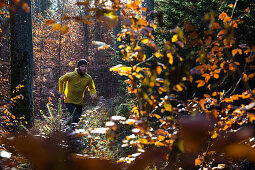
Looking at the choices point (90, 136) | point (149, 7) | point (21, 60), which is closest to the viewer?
point (90, 136)

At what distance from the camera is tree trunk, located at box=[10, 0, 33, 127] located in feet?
20.1

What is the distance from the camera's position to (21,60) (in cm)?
620

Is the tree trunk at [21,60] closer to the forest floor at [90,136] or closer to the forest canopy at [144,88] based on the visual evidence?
the forest canopy at [144,88]

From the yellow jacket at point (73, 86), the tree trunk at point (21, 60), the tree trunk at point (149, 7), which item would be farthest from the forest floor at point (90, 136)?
the tree trunk at point (149, 7)

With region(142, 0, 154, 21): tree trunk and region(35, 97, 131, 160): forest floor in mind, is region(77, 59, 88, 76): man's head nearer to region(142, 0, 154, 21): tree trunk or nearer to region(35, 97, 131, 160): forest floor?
region(35, 97, 131, 160): forest floor

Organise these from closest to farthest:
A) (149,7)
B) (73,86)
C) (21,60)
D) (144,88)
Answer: (144,88), (21,60), (73,86), (149,7)

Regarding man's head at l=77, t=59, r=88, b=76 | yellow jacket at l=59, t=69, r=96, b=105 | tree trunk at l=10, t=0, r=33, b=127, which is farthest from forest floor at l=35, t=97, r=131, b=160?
man's head at l=77, t=59, r=88, b=76

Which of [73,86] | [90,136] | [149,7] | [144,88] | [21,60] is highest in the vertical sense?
[149,7]

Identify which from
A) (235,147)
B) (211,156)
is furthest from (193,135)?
(211,156)

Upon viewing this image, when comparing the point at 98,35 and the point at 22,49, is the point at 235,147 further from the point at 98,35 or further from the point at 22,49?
the point at 98,35

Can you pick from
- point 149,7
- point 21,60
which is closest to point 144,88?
point 21,60

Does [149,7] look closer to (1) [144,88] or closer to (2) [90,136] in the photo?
(2) [90,136]

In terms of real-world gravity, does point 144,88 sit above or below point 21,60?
above

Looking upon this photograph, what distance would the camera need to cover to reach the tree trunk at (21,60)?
6129 mm
